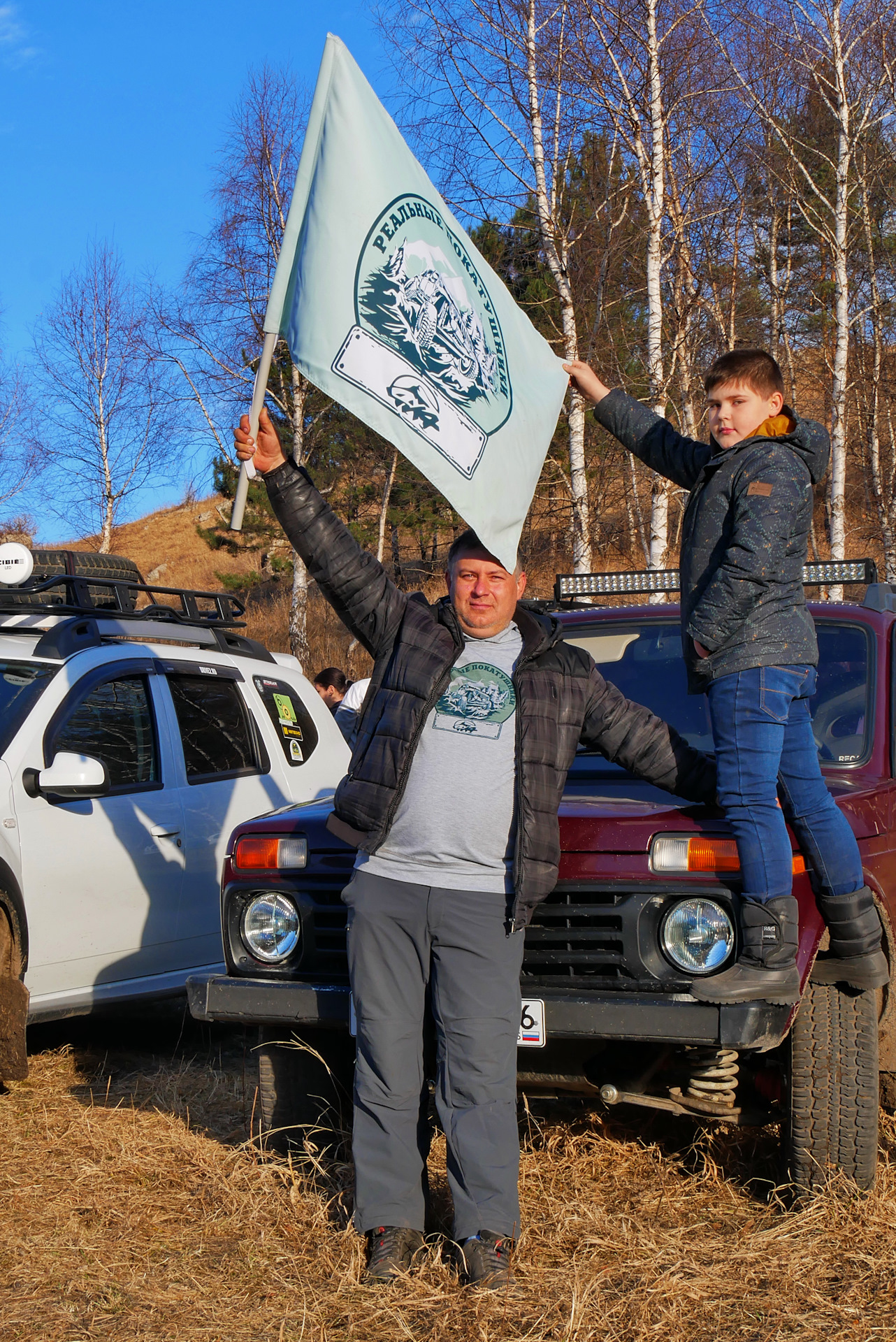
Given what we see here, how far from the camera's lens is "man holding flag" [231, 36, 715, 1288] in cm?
335

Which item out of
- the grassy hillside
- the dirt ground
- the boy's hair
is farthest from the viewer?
the grassy hillside

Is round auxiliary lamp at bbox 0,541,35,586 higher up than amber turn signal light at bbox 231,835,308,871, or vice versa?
round auxiliary lamp at bbox 0,541,35,586

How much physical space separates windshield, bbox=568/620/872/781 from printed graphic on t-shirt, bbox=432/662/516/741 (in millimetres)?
935

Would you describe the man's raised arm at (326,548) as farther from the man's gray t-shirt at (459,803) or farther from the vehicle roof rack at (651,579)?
the vehicle roof rack at (651,579)

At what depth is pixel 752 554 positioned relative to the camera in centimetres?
352

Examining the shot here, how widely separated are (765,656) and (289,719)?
398 cm

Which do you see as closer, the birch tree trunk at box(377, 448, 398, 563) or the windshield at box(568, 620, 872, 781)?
the windshield at box(568, 620, 872, 781)

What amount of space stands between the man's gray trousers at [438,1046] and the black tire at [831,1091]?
84 centimetres

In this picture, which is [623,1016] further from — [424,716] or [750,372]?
[750,372]

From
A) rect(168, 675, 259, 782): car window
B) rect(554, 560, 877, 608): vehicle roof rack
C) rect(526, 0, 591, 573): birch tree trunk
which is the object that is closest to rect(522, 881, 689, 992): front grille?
rect(554, 560, 877, 608): vehicle roof rack

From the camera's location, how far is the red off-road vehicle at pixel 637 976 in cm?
340

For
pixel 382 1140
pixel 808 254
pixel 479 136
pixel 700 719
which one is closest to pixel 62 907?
pixel 382 1140

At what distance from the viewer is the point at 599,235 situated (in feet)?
52.3

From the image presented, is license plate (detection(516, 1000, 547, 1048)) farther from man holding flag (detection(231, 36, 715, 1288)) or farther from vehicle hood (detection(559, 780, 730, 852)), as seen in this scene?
vehicle hood (detection(559, 780, 730, 852))
